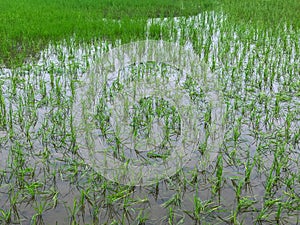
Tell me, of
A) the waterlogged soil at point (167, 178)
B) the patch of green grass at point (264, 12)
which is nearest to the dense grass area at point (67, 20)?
the patch of green grass at point (264, 12)

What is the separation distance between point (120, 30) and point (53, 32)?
1.25m

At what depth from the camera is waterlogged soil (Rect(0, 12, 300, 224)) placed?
8.07 ft

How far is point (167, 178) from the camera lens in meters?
2.80

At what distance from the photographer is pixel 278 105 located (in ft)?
13.2

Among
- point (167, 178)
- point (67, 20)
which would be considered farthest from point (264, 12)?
point (167, 178)

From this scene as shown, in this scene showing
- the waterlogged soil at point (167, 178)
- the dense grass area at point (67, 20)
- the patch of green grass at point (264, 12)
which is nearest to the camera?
the waterlogged soil at point (167, 178)

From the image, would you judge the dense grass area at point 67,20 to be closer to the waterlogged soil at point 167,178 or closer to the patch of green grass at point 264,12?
the patch of green grass at point 264,12

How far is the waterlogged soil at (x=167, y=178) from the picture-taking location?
246 cm

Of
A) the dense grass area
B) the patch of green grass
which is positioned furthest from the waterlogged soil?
the patch of green grass

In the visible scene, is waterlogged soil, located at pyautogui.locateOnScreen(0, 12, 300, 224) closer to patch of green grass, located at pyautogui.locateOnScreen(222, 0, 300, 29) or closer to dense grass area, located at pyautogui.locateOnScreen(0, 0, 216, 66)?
dense grass area, located at pyautogui.locateOnScreen(0, 0, 216, 66)

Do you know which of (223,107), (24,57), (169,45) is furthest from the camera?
(169,45)

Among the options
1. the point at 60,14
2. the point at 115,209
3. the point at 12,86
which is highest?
the point at 60,14

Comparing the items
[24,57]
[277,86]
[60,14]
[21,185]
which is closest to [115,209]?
[21,185]

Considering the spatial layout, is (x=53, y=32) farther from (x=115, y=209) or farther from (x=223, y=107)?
(x=115, y=209)
